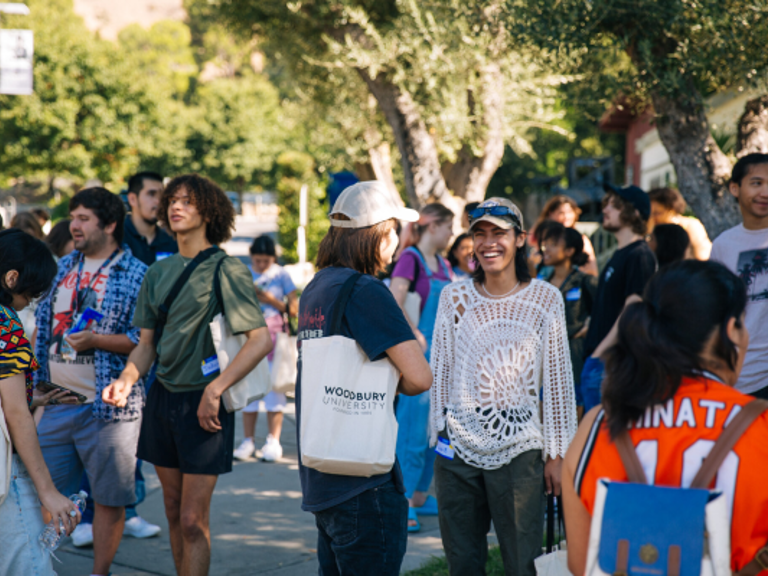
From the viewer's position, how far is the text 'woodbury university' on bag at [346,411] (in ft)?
8.02

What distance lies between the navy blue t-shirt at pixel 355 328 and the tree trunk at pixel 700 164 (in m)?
3.85

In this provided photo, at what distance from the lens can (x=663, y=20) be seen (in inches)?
208

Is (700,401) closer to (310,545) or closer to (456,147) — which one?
(310,545)

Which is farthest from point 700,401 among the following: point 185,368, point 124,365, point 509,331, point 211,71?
point 211,71

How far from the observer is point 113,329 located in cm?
396

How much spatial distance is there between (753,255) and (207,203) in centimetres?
267

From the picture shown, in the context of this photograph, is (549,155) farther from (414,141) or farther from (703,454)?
(703,454)

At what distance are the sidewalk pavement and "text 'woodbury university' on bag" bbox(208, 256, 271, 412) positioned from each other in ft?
4.49

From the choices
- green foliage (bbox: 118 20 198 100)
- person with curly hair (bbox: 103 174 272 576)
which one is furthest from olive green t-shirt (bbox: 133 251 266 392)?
green foliage (bbox: 118 20 198 100)

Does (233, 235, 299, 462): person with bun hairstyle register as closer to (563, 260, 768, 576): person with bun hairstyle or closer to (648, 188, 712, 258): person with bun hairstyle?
(648, 188, 712, 258): person with bun hairstyle

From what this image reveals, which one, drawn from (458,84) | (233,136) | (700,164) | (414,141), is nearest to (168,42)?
(233,136)

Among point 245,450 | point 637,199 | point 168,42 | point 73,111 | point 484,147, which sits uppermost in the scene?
point 168,42

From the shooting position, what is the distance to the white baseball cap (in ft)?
8.72

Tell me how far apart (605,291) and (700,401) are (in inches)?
106
